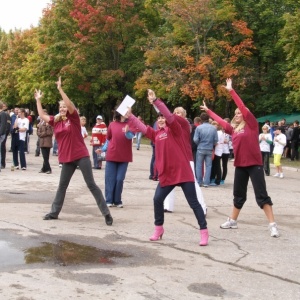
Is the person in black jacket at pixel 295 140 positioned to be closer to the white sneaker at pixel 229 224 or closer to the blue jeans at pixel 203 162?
the blue jeans at pixel 203 162

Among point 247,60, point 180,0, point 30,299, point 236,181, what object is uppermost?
point 180,0

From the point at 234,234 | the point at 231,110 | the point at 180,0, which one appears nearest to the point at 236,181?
the point at 234,234

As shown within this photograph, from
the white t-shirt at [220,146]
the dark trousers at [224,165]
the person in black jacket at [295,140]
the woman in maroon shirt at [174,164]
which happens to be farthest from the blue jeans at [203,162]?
the person in black jacket at [295,140]

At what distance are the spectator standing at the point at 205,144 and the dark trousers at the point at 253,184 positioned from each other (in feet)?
21.0

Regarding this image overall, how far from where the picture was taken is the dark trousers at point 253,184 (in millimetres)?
9234

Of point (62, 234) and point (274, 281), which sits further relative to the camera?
point (62, 234)

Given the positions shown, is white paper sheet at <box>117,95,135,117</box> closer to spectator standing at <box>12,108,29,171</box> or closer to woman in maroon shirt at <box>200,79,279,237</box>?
woman in maroon shirt at <box>200,79,279,237</box>

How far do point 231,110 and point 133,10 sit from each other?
35.6 feet

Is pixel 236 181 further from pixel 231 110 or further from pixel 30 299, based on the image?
pixel 231 110

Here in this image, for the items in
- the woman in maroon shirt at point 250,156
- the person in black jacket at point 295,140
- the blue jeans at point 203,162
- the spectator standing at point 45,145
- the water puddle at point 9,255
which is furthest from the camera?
the person in black jacket at point 295,140

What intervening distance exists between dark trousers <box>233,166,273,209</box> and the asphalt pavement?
19.2 inches

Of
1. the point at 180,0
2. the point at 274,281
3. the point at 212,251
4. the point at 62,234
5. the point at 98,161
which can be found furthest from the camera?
the point at 180,0

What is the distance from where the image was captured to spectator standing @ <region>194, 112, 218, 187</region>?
52.4 feet

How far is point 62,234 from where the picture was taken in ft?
28.7
